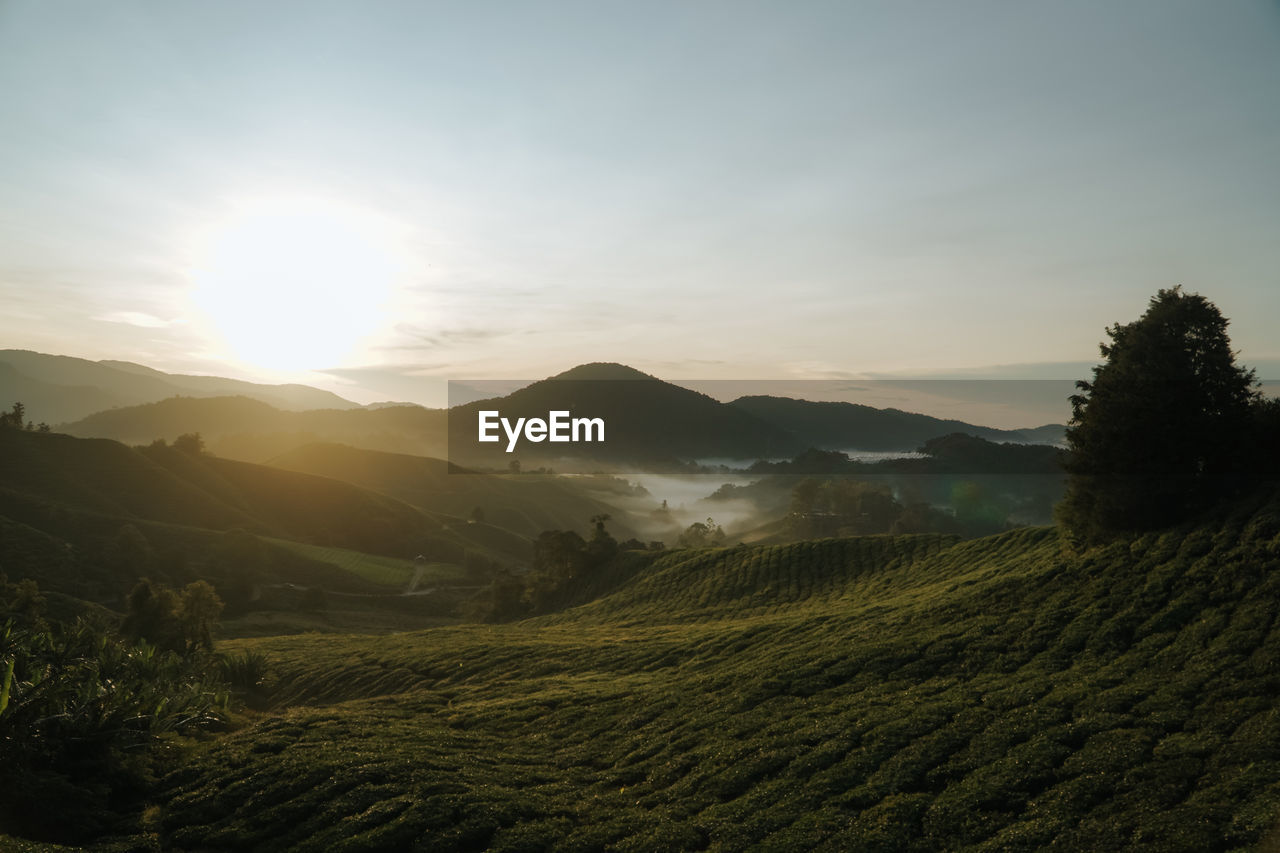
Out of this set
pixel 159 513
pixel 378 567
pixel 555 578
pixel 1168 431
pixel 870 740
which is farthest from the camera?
pixel 378 567

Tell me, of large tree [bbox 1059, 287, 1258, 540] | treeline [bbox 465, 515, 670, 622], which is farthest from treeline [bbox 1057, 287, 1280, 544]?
treeline [bbox 465, 515, 670, 622]

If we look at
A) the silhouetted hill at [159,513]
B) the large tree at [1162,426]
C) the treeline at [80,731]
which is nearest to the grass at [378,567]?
the silhouetted hill at [159,513]

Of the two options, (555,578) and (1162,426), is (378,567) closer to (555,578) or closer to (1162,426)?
(555,578)

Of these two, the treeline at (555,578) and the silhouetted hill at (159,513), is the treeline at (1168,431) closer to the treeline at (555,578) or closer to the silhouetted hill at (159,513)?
the treeline at (555,578)

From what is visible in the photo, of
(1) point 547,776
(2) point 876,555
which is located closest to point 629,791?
(1) point 547,776

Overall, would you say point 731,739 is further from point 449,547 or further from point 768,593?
point 449,547

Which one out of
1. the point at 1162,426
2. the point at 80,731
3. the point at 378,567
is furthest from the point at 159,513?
the point at 1162,426

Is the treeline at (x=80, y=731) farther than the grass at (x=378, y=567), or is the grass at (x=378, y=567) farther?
the grass at (x=378, y=567)
